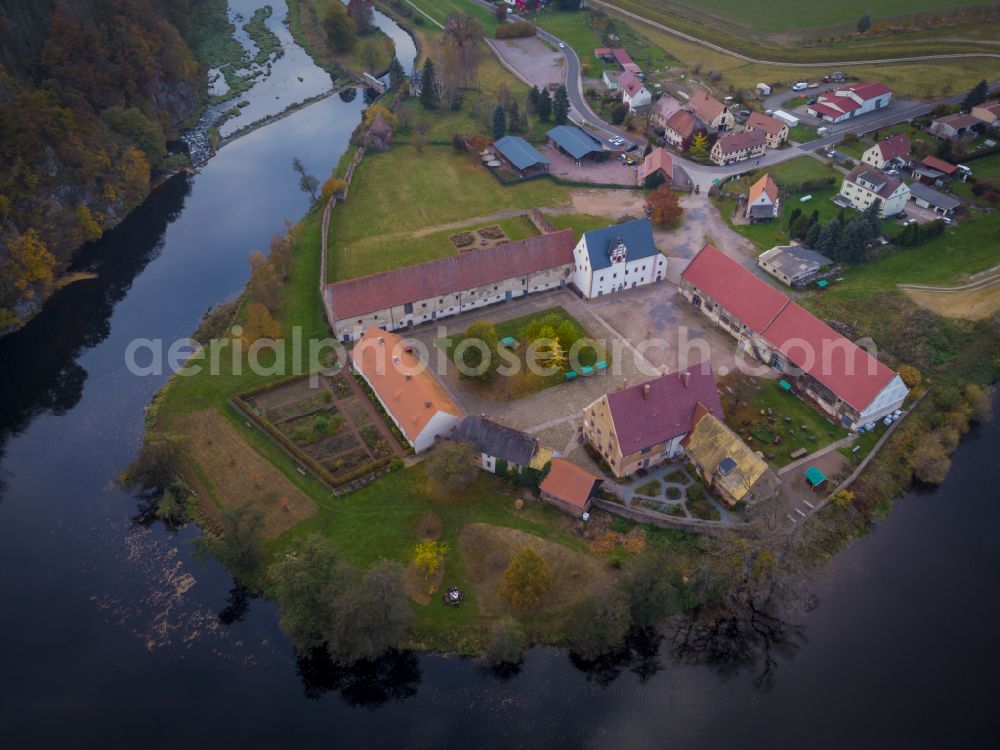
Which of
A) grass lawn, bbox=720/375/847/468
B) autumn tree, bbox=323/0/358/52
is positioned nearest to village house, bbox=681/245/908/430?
grass lawn, bbox=720/375/847/468

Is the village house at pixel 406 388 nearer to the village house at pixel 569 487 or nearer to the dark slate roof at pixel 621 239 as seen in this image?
the village house at pixel 569 487

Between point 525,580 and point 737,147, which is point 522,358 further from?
point 737,147

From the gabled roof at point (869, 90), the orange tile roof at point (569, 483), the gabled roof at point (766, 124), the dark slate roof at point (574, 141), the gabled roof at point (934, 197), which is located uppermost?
the gabled roof at point (869, 90)

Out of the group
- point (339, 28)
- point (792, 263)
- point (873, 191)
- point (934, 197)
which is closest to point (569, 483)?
point (792, 263)

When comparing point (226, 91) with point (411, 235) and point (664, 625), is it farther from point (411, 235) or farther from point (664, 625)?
point (664, 625)

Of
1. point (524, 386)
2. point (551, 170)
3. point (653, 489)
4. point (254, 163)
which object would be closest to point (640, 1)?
point (551, 170)

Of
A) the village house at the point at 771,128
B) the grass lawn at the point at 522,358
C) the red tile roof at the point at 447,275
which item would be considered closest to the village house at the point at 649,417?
the grass lawn at the point at 522,358
